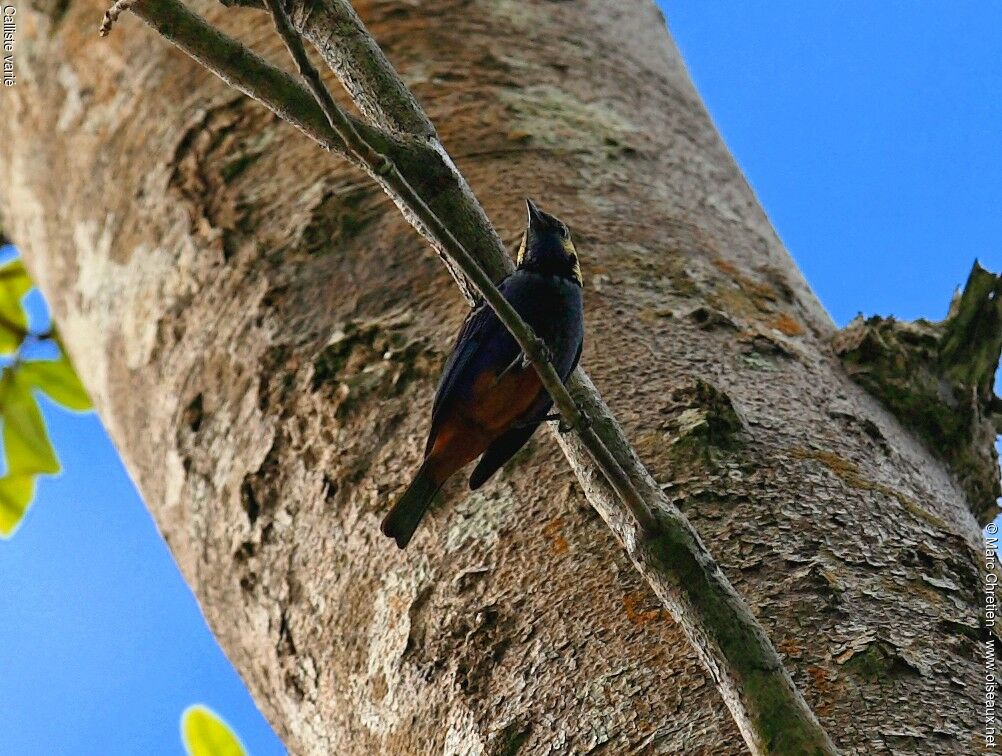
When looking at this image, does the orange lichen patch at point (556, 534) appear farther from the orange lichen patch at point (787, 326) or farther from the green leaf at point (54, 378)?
the green leaf at point (54, 378)

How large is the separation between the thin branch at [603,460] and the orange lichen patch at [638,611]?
0.49 ft

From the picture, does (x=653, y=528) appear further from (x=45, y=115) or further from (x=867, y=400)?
(x=45, y=115)

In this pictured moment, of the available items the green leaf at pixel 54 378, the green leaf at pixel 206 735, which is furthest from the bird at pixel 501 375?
the green leaf at pixel 54 378

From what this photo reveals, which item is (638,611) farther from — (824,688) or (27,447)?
(27,447)

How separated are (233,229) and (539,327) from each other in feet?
2.12

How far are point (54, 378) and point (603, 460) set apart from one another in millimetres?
2842

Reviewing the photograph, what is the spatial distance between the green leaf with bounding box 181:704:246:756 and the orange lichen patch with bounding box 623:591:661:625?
55.2 inches

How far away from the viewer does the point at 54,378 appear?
12.0 ft

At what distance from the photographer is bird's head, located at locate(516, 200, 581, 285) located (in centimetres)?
197

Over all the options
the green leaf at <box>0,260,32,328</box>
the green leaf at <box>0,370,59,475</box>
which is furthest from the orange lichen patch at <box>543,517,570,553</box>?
the green leaf at <box>0,260,32,328</box>

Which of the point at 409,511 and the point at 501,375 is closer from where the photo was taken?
the point at 409,511

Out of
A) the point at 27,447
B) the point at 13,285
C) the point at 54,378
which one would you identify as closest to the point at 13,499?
the point at 27,447

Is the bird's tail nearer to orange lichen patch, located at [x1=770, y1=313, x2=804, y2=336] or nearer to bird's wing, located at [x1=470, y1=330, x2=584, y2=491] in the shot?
bird's wing, located at [x1=470, y1=330, x2=584, y2=491]

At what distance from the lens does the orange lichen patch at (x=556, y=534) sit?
1.55 meters
